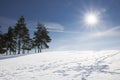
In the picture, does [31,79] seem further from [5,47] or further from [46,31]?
[5,47]

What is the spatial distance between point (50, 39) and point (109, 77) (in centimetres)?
3826

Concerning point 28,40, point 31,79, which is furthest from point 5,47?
point 31,79

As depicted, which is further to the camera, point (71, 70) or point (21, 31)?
point (21, 31)

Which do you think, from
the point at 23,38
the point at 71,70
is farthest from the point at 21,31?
the point at 71,70

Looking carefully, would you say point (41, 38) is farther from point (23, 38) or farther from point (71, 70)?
point (71, 70)

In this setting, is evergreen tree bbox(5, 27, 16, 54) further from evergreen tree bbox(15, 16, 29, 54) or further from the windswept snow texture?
the windswept snow texture

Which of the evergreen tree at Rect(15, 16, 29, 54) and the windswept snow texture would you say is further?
the evergreen tree at Rect(15, 16, 29, 54)

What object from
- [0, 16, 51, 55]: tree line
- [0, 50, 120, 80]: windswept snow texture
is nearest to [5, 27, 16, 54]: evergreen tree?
[0, 16, 51, 55]: tree line

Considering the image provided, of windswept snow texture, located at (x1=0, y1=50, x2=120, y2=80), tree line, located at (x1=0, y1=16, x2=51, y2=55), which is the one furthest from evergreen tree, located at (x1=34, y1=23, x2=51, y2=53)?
windswept snow texture, located at (x1=0, y1=50, x2=120, y2=80)

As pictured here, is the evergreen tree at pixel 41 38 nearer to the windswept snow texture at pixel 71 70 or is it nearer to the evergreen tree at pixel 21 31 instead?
the evergreen tree at pixel 21 31

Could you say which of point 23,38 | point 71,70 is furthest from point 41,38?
point 71,70

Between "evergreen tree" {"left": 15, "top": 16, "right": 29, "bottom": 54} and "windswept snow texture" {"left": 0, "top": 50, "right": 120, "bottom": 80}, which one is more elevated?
"evergreen tree" {"left": 15, "top": 16, "right": 29, "bottom": 54}

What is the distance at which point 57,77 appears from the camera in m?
9.70

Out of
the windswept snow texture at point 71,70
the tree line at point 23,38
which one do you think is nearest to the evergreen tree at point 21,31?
the tree line at point 23,38
